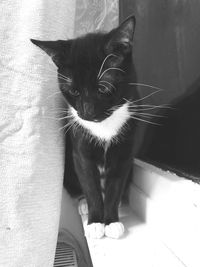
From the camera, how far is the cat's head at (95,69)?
698 mm

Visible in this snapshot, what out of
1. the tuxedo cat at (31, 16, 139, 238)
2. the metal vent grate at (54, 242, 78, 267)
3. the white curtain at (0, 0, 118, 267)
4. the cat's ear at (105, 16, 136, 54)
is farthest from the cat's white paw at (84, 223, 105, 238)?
the cat's ear at (105, 16, 136, 54)

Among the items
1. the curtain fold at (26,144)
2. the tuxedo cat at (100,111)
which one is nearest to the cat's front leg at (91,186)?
the tuxedo cat at (100,111)

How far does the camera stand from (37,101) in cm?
72

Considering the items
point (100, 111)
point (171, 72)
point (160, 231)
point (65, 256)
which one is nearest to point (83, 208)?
point (65, 256)

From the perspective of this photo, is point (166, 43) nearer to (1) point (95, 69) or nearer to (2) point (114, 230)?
(1) point (95, 69)

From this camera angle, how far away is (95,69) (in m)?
0.70

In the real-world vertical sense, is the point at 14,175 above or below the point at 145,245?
above

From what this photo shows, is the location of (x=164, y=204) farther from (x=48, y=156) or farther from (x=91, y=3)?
(x=91, y=3)

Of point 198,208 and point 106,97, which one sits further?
point 106,97

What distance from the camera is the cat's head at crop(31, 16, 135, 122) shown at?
2.29ft

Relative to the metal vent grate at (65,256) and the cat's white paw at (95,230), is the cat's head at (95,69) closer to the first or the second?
the cat's white paw at (95,230)

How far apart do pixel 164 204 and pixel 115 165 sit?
0.19m

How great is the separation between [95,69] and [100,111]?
107mm

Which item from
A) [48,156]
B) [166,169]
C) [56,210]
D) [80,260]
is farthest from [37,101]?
[80,260]
